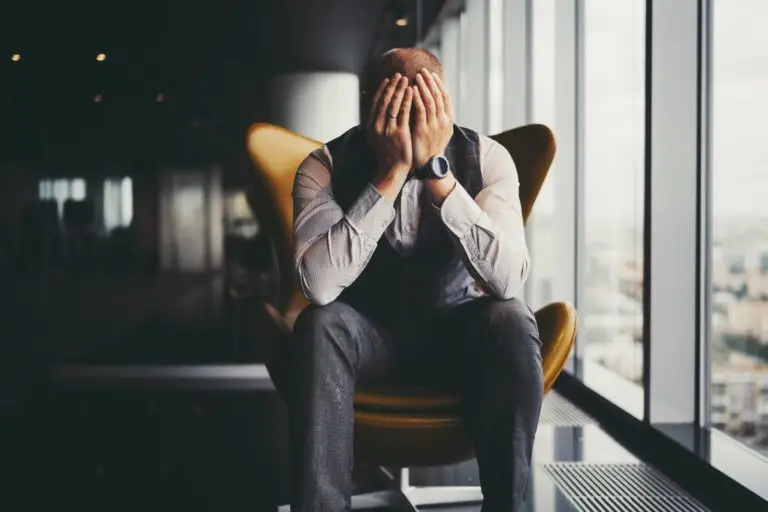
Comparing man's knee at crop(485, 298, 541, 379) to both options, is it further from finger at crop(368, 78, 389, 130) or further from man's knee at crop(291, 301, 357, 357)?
finger at crop(368, 78, 389, 130)

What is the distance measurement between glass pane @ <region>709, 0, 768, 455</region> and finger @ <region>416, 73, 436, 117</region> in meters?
0.97

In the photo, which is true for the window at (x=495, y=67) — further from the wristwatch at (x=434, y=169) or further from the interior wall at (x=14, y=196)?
the wristwatch at (x=434, y=169)

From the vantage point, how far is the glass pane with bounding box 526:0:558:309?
4273 millimetres

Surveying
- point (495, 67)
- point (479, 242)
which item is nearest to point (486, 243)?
point (479, 242)

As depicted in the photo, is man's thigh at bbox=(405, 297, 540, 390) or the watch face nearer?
man's thigh at bbox=(405, 297, 540, 390)

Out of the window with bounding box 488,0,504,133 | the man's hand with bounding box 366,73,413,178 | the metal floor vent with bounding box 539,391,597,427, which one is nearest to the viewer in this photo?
the man's hand with bounding box 366,73,413,178

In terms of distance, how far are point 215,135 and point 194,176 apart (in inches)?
8.8

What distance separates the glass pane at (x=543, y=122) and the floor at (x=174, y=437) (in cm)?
101

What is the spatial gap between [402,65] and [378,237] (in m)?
0.43

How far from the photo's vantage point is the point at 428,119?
74.4 inches

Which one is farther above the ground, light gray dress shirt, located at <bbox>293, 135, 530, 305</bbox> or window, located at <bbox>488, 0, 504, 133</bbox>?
window, located at <bbox>488, 0, 504, 133</bbox>

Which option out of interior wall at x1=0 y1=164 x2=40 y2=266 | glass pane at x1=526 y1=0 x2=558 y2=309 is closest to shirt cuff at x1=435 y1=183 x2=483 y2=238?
glass pane at x1=526 y1=0 x2=558 y2=309

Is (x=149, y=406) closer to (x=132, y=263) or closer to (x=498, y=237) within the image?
(x=132, y=263)

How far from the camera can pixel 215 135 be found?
3941mm
